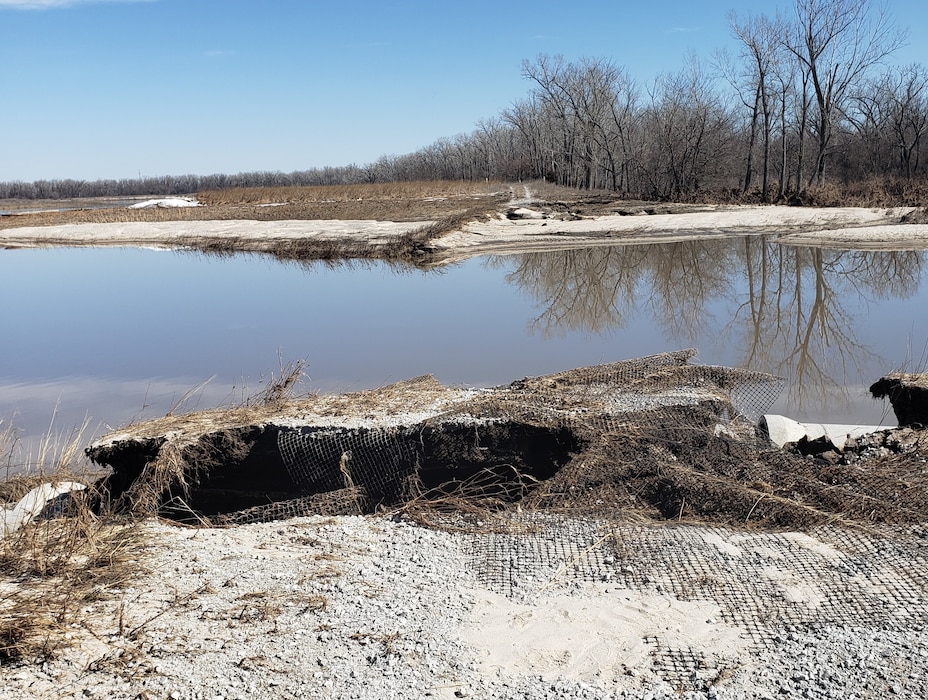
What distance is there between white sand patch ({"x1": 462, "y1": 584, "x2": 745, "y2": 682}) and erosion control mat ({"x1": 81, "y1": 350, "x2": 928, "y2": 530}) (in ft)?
3.64

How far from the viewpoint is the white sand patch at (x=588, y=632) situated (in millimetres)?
3605

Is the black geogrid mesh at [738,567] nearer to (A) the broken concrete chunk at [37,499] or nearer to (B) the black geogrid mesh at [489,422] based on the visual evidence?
(B) the black geogrid mesh at [489,422]

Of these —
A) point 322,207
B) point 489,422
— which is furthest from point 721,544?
point 322,207

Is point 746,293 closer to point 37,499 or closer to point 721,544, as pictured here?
point 721,544

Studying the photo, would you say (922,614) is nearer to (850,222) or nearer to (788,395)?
(788,395)

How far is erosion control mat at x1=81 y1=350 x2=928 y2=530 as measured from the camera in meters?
5.31

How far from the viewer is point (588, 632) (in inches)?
152

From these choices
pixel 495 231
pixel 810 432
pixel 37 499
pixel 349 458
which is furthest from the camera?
pixel 495 231

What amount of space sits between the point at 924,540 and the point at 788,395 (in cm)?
425

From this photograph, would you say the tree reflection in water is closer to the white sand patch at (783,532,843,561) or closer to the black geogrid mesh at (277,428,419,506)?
the white sand patch at (783,532,843,561)

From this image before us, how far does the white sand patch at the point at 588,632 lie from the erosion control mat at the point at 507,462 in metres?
1.11

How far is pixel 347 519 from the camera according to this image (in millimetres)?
5344

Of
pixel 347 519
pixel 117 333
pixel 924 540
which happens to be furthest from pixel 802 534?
pixel 117 333

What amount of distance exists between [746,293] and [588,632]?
1268 cm
